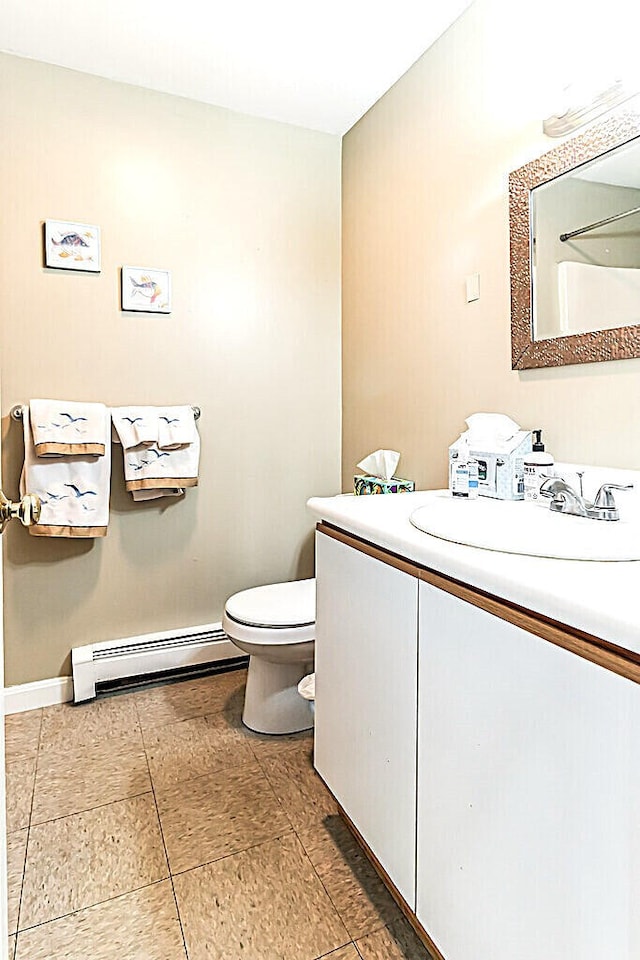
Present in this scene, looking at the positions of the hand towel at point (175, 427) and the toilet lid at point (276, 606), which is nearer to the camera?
the toilet lid at point (276, 606)

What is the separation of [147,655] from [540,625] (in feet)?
5.94

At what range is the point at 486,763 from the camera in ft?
2.70

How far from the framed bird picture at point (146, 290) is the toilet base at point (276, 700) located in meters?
1.34

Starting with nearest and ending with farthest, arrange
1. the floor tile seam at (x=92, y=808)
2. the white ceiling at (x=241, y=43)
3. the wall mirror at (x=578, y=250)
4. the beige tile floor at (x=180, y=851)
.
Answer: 1. the beige tile floor at (x=180, y=851)
2. the wall mirror at (x=578, y=250)
3. the floor tile seam at (x=92, y=808)
4. the white ceiling at (x=241, y=43)

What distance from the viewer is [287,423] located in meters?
2.44

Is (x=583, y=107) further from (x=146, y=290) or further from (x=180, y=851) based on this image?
(x=180, y=851)

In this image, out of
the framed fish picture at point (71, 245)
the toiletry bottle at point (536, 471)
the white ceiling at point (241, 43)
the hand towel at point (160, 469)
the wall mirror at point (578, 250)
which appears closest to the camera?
the wall mirror at point (578, 250)

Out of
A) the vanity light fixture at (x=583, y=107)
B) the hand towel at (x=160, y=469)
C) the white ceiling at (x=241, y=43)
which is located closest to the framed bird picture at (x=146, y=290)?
the hand towel at (x=160, y=469)

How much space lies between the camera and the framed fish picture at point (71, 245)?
1.97 meters

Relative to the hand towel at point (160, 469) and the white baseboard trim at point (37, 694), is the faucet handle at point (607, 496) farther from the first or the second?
the white baseboard trim at point (37, 694)

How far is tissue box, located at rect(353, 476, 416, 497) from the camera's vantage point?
193cm

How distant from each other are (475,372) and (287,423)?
95cm

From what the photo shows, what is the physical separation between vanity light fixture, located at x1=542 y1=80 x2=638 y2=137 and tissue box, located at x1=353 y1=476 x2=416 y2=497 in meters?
1.06

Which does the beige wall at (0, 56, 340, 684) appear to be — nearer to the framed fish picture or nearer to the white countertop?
the framed fish picture
